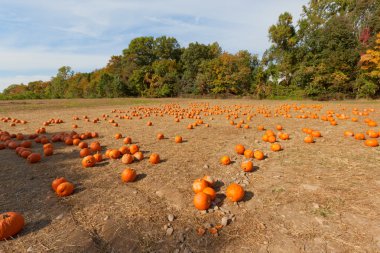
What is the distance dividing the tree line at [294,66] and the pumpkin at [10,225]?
38.1m

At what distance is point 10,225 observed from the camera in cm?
283

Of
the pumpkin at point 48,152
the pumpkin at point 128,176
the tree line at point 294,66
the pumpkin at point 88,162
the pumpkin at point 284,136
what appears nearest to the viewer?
the pumpkin at point 128,176

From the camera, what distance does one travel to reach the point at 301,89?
37.5 meters

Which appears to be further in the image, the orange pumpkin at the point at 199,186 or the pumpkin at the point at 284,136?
the pumpkin at the point at 284,136

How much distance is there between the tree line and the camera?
33.4 metres

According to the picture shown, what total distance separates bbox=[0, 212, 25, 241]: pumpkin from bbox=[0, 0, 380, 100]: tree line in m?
38.1

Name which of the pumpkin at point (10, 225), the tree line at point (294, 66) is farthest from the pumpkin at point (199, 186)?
the tree line at point (294, 66)

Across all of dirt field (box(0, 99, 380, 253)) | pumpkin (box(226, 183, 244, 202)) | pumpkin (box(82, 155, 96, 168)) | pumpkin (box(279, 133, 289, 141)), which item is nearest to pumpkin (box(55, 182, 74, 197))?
dirt field (box(0, 99, 380, 253))

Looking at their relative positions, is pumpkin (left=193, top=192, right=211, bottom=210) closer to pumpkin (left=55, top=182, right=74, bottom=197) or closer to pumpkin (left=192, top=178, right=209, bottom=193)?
pumpkin (left=192, top=178, right=209, bottom=193)

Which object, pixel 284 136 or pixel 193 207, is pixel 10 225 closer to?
pixel 193 207

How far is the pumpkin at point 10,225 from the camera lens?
2787 millimetres

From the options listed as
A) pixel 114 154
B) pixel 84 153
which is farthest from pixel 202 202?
pixel 84 153

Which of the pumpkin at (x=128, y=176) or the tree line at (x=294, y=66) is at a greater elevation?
the tree line at (x=294, y=66)

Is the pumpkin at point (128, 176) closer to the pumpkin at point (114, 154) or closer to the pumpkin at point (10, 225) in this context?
the pumpkin at point (114, 154)
